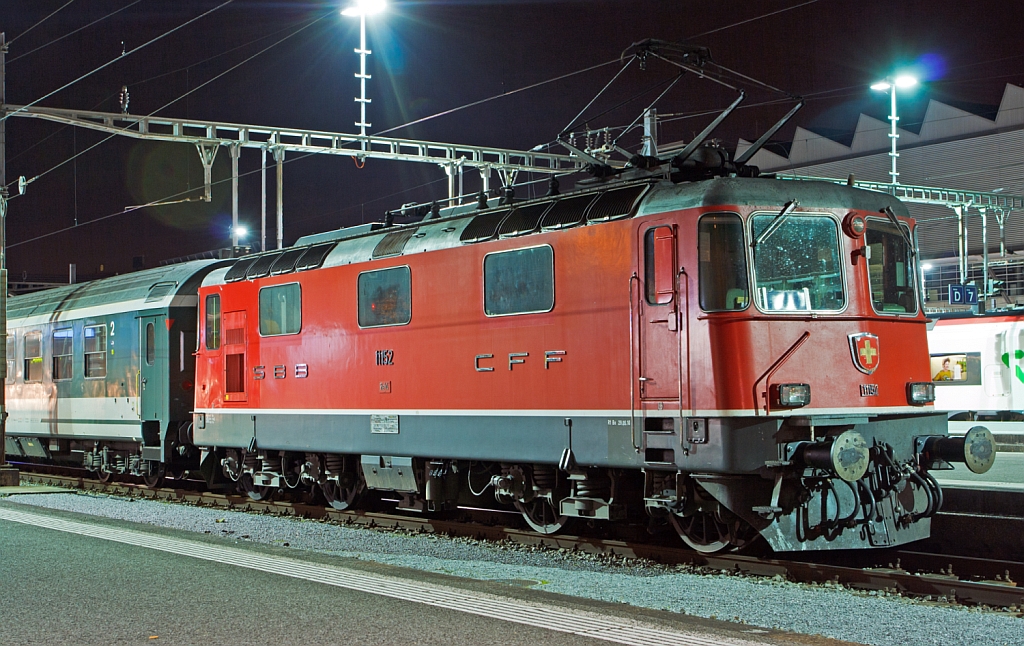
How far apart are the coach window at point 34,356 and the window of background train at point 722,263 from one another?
16.7m

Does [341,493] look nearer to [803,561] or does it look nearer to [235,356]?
[235,356]

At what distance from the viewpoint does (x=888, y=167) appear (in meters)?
56.5

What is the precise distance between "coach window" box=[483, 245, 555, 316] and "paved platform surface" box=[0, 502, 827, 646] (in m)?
3.22

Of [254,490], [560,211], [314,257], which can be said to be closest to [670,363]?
[560,211]

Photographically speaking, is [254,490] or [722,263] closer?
[722,263]

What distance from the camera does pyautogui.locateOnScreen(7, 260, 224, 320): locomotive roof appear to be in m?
18.7

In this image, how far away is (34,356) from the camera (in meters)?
22.9

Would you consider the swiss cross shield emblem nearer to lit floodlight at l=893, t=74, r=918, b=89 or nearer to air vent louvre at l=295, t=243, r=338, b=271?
air vent louvre at l=295, t=243, r=338, b=271

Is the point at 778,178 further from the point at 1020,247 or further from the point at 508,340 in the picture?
the point at 1020,247

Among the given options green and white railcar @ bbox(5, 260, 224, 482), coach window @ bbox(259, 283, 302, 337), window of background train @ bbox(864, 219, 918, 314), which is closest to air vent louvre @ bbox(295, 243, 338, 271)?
coach window @ bbox(259, 283, 302, 337)

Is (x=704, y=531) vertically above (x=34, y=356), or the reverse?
(x=34, y=356)

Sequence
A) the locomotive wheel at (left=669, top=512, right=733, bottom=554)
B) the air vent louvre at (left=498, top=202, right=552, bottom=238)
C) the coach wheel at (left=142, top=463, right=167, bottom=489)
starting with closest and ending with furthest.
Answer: the locomotive wheel at (left=669, top=512, right=733, bottom=554), the air vent louvre at (left=498, top=202, right=552, bottom=238), the coach wheel at (left=142, top=463, right=167, bottom=489)

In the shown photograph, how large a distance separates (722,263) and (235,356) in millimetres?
8673

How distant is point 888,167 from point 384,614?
176 ft
